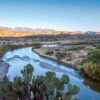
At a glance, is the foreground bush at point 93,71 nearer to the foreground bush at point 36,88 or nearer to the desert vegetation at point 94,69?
the desert vegetation at point 94,69

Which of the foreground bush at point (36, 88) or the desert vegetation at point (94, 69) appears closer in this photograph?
the foreground bush at point (36, 88)

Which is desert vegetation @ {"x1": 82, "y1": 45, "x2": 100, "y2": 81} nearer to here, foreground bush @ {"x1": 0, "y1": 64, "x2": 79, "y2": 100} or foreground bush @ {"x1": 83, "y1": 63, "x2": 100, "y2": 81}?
foreground bush @ {"x1": 83, "y1": 63, "x2": 100, "y2": 81}

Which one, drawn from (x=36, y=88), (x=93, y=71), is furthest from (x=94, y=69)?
(x=36, y=88)

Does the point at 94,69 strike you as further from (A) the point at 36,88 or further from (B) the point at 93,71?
(A) the point at 36,88

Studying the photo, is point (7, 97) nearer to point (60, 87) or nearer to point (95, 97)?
point (60, 87)

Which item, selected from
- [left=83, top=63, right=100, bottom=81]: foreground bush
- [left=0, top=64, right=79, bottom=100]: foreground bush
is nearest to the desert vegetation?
[left=83, top=63, right=100, bottom=81]: foreground bush

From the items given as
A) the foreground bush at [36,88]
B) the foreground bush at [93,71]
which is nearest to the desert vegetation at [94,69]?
the foreground bush at [93,71]

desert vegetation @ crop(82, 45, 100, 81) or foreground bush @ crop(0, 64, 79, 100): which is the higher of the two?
foreground bush @ crop(0, 64, 79, 100)

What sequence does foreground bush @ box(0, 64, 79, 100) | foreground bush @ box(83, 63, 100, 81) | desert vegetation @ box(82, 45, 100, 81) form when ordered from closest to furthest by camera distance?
1. foreground bush @ box(0, 64, 79, 100)
2. foreground bush @ box(83, 63, 100, 81)
3. desert vegetation @ box(82, 45, 100, 81)
